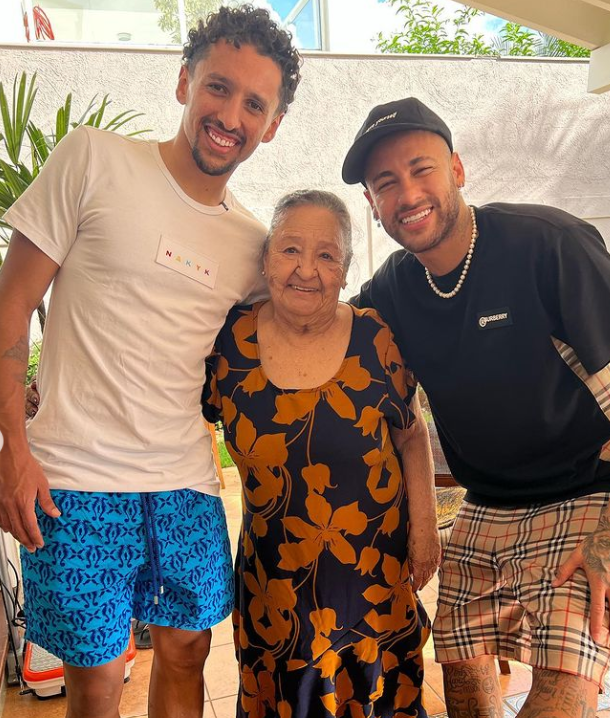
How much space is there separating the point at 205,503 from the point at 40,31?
5.67 m

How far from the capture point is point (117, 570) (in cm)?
150

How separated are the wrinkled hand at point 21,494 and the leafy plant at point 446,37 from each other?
6517 mm

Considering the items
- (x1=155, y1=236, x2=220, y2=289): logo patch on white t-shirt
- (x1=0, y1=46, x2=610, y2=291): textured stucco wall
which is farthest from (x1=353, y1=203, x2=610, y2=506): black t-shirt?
(x1=0, y1=46, x2=610, y2=291): textured stucco wall

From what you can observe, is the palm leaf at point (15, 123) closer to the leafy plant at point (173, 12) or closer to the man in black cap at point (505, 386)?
the man in black cap at point (505, 386)

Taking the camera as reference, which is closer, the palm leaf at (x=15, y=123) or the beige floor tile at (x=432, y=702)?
the beige floor tile at (x=432, y=702)

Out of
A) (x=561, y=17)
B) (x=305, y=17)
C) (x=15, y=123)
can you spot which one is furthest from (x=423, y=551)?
(x=305, y=17)

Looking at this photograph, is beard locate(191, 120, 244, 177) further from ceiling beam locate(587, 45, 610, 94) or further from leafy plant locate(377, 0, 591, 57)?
leafy plant locate(377, 0, 591, 57)

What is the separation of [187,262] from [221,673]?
2020mm

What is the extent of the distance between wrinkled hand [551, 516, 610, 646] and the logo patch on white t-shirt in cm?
112

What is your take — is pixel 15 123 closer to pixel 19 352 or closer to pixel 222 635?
pixel 19 352

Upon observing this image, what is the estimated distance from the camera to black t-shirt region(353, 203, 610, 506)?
1.57m

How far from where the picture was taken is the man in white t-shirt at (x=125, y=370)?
1.43m

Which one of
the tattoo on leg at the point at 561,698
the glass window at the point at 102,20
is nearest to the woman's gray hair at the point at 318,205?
the tattoo on leg at the point at 561,698

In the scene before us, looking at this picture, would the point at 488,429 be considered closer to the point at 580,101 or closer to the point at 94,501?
the point at 94,501
